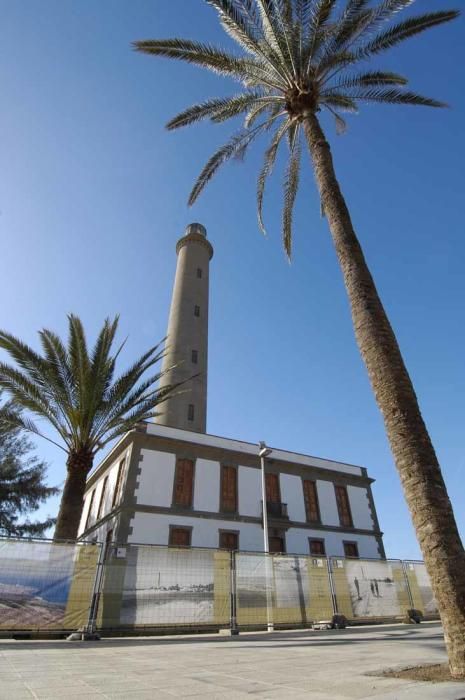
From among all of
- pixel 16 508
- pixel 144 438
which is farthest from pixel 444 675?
pixel 16 508

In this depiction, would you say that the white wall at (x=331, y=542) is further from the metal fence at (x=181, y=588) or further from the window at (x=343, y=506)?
the metal fence at (x=181, y=588)

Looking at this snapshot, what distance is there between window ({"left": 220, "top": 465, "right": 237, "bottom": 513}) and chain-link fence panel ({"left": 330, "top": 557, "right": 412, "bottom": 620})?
7.63 meters

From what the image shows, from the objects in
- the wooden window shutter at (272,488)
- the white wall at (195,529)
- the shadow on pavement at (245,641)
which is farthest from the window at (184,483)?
the shadow on pavement at (245,641)

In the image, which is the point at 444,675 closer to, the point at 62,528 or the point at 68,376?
the point at 62,528

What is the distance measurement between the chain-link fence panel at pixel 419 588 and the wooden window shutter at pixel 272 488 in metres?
7.96

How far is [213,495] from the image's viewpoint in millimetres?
Result: 18234

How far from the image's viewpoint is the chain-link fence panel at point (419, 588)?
1241 centimetres

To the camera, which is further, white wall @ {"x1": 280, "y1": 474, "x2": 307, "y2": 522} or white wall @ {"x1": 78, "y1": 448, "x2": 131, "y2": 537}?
white wall @ {"x1": 280, "y1": 474, "x2": 307, "y2": 522}

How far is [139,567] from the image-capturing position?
948 centimetres

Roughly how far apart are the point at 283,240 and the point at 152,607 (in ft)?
31.1

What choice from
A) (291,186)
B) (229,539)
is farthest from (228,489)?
(291,186)

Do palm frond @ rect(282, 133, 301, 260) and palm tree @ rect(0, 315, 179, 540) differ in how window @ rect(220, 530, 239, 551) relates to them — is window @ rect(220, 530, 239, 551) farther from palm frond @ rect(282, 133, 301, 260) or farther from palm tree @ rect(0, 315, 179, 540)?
palm frond @ rect(282, 133, 301, 260)

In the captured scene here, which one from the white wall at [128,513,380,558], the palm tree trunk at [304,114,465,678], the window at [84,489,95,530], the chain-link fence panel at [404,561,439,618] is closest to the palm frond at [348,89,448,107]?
the palm tree trunk at [304,114,465,678]

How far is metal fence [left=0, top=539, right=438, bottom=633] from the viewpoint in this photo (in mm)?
8078
